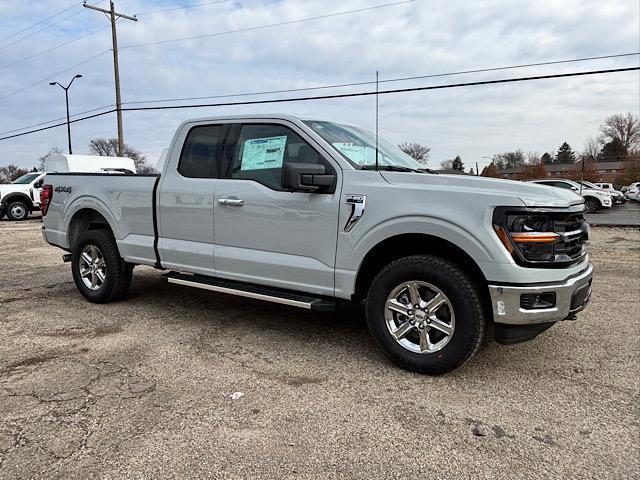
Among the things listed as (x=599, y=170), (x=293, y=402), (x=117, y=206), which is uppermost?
(x=599, y=170)

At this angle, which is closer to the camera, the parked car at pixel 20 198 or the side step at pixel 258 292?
the side step at pixel 258 292

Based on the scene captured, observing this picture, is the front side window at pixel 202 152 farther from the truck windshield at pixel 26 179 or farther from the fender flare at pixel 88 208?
the truck windshield at pixel 26 179

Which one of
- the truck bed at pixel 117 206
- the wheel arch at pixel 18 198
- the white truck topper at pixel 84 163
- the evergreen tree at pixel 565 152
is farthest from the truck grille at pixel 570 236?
the evergreen tree at pixel 565 152

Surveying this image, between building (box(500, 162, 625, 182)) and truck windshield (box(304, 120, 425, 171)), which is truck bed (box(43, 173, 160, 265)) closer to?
truck windshield (box(304, 120, 425, 171))

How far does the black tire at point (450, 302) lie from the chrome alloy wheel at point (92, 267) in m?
3.37

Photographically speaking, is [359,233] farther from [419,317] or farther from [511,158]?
[511,158]

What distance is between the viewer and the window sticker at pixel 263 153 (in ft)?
14.0

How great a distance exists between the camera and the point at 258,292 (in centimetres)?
424

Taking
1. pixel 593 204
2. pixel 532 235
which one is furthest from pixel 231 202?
pixel 593 204

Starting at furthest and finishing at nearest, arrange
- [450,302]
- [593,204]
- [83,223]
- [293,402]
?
[593,204], [83,223], [450,302], [293,402]

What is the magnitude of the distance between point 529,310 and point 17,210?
862 inches

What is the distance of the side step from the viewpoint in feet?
12.8

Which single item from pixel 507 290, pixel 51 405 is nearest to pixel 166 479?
pixel 51 405

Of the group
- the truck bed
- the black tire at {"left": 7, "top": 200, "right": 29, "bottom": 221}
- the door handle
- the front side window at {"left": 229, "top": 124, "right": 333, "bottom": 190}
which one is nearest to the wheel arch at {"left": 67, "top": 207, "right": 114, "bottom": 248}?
the truck bed
